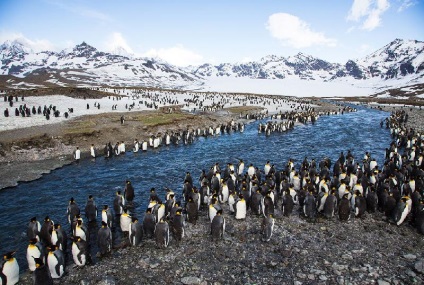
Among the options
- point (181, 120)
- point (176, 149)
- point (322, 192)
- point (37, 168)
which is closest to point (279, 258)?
point (322, 192)

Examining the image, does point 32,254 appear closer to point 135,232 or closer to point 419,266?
point 135,232

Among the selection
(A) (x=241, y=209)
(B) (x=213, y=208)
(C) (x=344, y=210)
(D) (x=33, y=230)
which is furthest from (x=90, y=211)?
(C) (x=344, y=210)

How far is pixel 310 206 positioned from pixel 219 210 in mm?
4800

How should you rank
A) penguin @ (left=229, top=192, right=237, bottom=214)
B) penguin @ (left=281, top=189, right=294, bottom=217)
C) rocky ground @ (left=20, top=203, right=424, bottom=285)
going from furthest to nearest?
penguin @ (left=229, top=192, right=237, bottom=214) < penguin @ (left=281, top=189, right=294, bottom=217) < rocky ground @ (left=20, top=203, right=424, bottom=285)

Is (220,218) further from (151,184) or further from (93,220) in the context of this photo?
(151,184)

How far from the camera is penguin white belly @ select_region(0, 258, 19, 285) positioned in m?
10.0

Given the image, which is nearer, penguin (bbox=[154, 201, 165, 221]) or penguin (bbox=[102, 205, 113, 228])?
penguin (bbox=[102, 205, 113, 228])

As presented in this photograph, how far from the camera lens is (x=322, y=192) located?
16.1 metres

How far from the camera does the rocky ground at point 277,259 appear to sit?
10.5m

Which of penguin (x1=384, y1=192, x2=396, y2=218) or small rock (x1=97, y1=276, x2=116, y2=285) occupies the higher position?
penguin (x1=384, y1=192, x2=396, y2=218)

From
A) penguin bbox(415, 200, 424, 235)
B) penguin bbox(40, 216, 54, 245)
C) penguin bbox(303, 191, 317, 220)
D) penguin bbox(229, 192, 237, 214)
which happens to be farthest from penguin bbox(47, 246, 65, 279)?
penguin bbox(415, 200, 424, 235)

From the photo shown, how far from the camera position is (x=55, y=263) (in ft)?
34.9

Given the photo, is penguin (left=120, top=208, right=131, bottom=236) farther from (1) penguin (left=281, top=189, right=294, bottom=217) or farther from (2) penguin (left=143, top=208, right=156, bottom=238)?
(1) penguin (left=281, top=189, right=294, bottom=217)

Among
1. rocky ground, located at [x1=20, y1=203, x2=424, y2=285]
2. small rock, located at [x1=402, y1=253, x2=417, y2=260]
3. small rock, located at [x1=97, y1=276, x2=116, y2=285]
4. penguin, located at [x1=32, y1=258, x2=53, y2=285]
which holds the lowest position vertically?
small rock, located at [x1=97, y1=276, x2=116, y2=285]
